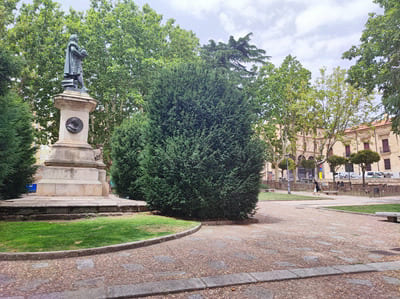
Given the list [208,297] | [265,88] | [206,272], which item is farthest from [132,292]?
[265,88]

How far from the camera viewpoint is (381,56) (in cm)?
2016

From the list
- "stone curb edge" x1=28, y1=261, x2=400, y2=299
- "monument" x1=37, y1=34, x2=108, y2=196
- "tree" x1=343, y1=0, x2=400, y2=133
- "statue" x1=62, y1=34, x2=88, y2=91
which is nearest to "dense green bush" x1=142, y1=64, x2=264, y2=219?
"monument" x1=37, y1=34, x2=108, y2=196

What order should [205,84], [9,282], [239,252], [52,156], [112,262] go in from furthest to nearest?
[52,156], [205,84], [239,252], [112,262], [9,282]

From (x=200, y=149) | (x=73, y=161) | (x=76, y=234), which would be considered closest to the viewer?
(x=76, y=234)

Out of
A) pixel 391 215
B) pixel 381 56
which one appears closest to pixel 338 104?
pixel 381 56

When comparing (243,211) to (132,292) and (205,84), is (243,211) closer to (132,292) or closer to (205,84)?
(205,84)

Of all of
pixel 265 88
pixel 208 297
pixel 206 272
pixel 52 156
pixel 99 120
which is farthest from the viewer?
pixel 265 88

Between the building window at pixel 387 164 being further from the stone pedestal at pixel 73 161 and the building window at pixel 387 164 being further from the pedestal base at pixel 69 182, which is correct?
the pedestal base at pixel 69 182

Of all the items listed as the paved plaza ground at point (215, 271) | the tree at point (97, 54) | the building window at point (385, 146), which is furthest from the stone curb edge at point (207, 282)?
the building window at point (385, 146)

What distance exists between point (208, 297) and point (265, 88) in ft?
112

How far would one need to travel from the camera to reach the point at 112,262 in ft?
14.5

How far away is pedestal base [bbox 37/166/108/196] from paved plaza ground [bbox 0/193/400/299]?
7.49m

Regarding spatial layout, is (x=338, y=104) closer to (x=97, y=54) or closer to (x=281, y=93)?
(x=281, y=93)

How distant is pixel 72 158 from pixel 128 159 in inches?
127
